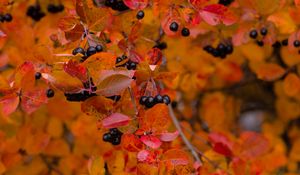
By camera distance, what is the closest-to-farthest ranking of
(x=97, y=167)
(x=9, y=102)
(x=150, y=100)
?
(x=150, y=100), (x=9, y=102), (x=97, y=167)

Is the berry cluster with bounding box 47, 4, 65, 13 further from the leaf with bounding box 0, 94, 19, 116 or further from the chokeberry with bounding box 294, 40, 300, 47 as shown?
the chokeberry with bounding box 294, 40, 300, 47

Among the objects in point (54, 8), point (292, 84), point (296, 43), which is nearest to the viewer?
point (296, 43)

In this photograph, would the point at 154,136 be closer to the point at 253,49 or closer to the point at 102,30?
the point at 102,30

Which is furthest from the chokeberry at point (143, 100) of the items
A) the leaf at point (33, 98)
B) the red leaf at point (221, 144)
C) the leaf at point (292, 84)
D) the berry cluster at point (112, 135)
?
the leaf at point (292, 84)

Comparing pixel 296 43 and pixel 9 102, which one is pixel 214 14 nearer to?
pixel 296 43

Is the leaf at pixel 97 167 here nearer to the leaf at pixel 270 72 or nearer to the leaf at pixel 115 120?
the leaf at pixel 115 120


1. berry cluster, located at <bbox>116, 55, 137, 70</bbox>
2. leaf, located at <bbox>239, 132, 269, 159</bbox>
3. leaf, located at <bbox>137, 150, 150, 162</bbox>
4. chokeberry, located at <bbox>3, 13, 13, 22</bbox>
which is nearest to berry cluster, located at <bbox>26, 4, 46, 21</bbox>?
chokeberry, located at <bbox>3, 13, 13, 22</bbox>

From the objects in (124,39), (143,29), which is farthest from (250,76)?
(124,39)

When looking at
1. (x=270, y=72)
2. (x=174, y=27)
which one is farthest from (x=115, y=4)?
(x=270, y=72)
